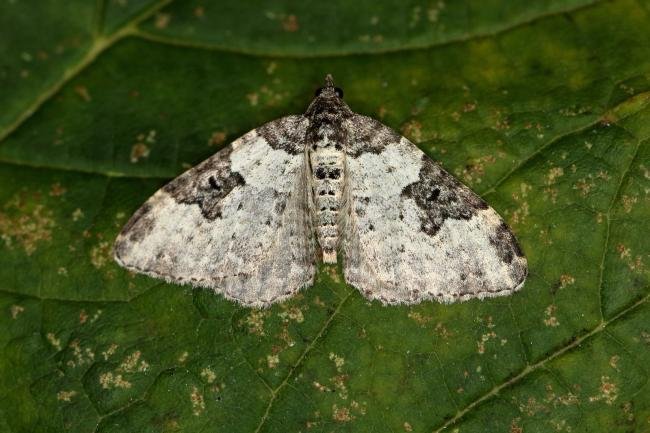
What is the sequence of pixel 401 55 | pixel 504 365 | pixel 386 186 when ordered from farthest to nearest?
pixel 401 55 < pixel 386 186 < pixel 504 365

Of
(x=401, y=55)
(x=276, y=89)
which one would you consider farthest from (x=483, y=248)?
(x=276, y=89)

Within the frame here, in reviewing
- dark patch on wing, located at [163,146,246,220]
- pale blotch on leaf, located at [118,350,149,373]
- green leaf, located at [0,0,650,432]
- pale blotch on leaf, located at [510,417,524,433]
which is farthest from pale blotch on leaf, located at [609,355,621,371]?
pale blotch on leaf, located at [118,350,149,373]

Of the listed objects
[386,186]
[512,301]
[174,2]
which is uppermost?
[174,2]

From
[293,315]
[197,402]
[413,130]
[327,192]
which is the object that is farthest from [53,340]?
[413,130]

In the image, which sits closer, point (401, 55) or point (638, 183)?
point (638, 183)

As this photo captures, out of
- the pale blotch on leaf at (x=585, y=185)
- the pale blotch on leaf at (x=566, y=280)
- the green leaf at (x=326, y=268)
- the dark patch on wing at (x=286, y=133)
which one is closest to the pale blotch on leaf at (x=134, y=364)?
the green leaf at (x=326, y=268)

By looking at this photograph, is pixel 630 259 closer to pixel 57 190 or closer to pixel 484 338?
pixel 484 338

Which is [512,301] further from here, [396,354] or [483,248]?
[396,354]
